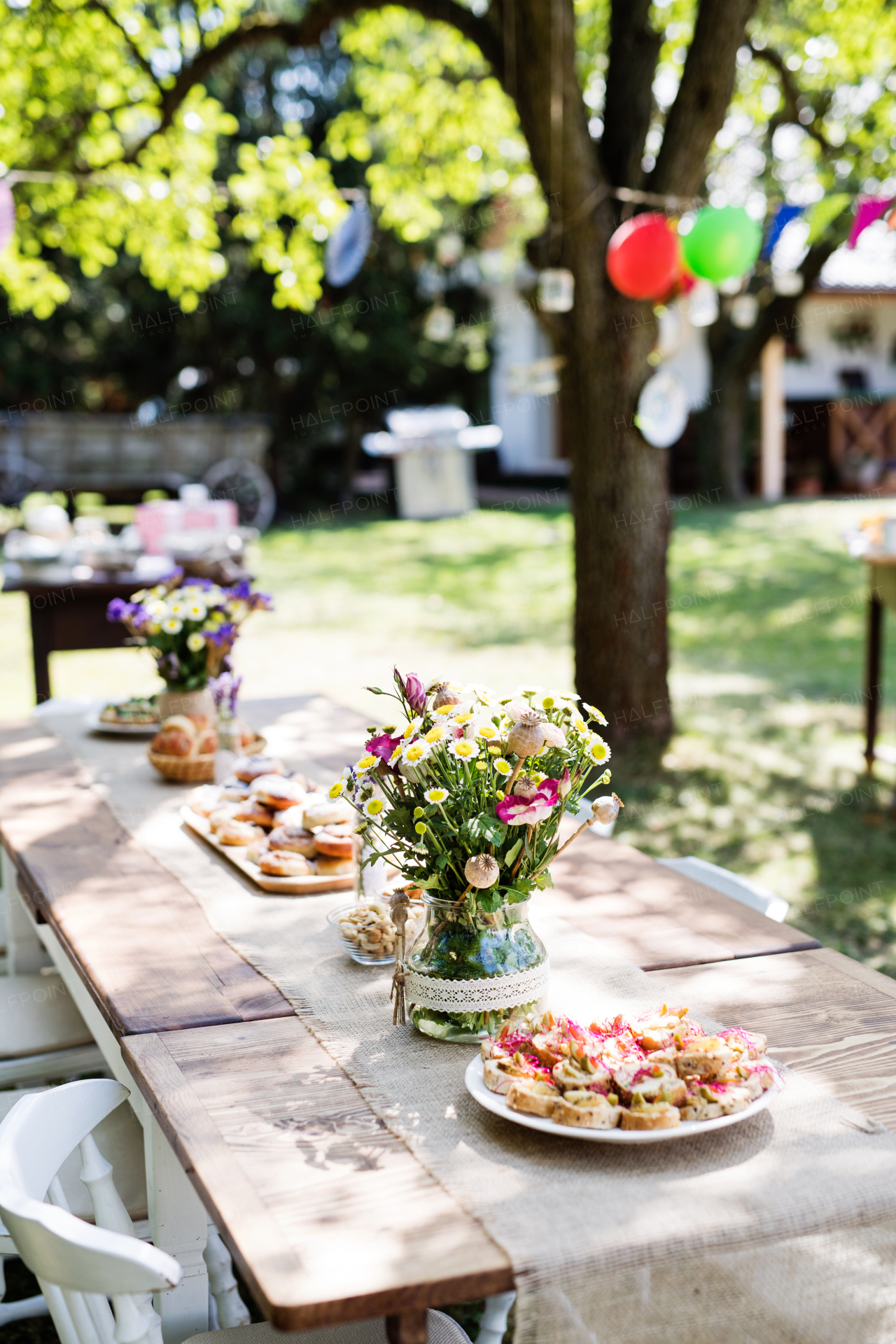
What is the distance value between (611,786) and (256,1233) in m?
4.18

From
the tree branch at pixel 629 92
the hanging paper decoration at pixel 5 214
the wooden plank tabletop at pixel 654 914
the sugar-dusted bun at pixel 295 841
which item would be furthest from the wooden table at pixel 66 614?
the wooden plank tabletop at pixel 654 914

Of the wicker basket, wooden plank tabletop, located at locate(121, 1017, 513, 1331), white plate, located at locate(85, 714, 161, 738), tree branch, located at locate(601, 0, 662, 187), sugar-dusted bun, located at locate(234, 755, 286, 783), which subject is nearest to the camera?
wooden plank tabletop, located at locate(121, 1017, 513, 1331)

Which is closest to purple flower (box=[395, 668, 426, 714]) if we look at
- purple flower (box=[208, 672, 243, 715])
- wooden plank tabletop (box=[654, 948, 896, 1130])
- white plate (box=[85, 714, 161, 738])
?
wooden plank tabletop (box=[654, 948, 896, 1130])

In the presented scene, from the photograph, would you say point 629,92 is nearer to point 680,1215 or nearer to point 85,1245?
point 680,1215

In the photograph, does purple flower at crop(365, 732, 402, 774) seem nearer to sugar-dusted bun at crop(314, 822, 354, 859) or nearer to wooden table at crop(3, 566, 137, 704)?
sugar-dusted bun at crop(314, 822, 354, 859)

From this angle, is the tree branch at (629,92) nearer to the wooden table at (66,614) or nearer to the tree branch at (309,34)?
the tree branch at (309,34)

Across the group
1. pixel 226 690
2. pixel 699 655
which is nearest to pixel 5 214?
pixel 226 690

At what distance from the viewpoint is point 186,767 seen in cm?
285

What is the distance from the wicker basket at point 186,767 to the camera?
285 centimetres

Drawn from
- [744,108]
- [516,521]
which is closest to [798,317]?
[516,521]

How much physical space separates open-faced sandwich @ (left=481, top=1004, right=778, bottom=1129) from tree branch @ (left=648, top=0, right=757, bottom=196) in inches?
169

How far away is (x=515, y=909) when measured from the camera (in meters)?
1.54

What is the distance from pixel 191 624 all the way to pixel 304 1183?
1.89 meters

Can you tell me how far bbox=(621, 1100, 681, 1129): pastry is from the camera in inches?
49.8
